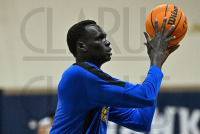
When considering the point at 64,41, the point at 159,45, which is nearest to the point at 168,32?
the point at 159,45

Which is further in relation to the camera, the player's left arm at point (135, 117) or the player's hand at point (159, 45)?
the player's left arm at point (135, 117)

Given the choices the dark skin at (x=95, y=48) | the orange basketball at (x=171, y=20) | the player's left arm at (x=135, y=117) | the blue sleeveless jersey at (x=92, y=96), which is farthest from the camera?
the player's left arm at (x=135, y=117)

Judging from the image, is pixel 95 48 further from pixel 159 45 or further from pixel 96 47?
pixel 159 45

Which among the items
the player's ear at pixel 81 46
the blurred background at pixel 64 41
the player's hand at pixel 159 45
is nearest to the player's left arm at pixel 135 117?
the player's hand at pixel 159 45

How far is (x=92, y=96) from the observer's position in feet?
7.57

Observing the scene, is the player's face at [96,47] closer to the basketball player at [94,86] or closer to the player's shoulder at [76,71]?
the basketball player at [94,86]

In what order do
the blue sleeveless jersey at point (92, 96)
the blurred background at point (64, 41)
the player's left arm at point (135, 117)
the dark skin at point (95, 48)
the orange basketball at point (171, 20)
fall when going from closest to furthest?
the blue sleeveless jersey at point (92, 96) < the dark skin at point (95, 48) < the orange basketball at point (171, 20) < the player's left arm at point (135, 117) < the blurred background at point (64, 41)

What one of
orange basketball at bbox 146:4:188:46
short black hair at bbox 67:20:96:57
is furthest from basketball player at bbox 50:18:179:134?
orange basketball at bbox 146:4:188:46

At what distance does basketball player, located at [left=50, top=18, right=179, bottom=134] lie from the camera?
2.27m

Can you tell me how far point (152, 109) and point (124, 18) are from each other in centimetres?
515

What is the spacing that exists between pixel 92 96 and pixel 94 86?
7 centimetres

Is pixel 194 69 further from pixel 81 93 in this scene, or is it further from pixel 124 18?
pixel 81 93

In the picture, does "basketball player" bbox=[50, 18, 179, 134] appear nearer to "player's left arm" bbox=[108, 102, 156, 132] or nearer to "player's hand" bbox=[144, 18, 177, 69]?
"player's hand" bbox=[144, 18, 177, 69]

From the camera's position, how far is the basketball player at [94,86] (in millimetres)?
2266
